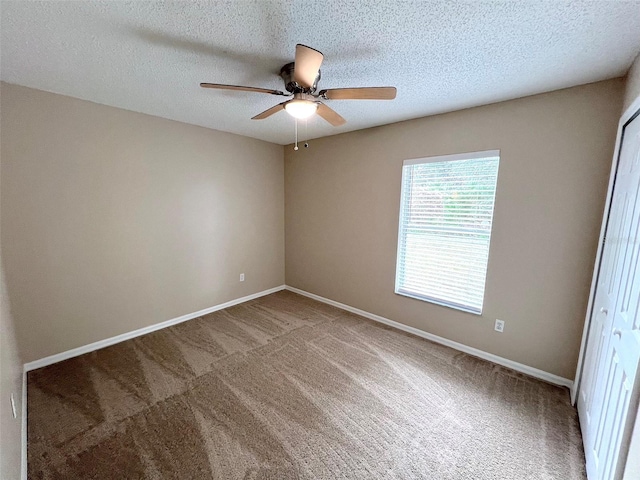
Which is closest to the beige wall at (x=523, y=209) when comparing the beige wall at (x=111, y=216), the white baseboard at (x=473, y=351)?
the white baseboard at (x=473, y=351)

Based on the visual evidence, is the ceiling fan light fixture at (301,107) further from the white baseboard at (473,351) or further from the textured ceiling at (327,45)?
the white baseboard at (473,351)

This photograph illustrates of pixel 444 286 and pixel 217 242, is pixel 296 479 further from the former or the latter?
pixel 217 242

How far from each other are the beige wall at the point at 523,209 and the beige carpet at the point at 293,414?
349 mm

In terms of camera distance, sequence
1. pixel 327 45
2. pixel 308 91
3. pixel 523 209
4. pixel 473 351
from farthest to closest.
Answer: pixel 473 351 → pixel 523 209 → pixel 308 91 → pixel 327 45

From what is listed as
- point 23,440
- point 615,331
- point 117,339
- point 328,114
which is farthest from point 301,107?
point 117,339

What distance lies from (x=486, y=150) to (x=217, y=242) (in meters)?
3.34

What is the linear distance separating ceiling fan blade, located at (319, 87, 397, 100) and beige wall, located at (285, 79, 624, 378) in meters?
1.36

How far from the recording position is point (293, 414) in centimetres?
188

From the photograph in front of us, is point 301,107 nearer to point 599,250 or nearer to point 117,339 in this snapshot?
point 599,250

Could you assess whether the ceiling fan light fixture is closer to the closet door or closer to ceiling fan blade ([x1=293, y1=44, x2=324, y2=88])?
ceiling fan blade ([x1=293, y1=44, x2=324, y2=88])

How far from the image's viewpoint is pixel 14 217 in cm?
216

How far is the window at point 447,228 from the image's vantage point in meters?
Answer: 2.51

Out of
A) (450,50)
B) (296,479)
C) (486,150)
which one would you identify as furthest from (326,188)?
(296,479)

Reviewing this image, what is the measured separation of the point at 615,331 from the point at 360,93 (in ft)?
6.38
